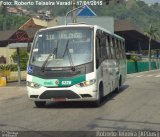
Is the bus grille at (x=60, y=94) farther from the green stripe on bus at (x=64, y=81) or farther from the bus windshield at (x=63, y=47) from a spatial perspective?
the bus windshield at (x=63, y=47)

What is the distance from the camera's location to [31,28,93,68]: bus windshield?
14734 mm

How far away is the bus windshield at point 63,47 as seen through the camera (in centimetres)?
1473

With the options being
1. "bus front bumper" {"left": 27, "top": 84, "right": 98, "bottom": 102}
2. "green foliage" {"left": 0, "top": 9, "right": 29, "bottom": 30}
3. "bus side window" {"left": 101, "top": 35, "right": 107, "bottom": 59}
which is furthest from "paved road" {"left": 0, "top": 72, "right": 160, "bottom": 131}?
"green foliage" {"left": 0, "top": 9, "right": 29, "bottom": 30}

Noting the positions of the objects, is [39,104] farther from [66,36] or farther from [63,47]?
[66,36]

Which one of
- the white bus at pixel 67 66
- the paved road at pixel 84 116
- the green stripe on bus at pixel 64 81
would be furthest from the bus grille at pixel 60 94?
the paved road at pixel 84 116

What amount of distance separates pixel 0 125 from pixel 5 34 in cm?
6454

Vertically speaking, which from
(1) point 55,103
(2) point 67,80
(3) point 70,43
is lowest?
(1) point 55,103

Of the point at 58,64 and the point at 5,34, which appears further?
the point at 5,34

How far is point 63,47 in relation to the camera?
15.1 m

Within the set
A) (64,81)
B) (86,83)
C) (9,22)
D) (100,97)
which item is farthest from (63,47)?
(9,22)

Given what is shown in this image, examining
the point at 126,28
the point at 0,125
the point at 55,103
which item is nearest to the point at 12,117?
the point at 0,125

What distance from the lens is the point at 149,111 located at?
1378 centimetres

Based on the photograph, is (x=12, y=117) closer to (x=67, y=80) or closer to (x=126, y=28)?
(x=67, y=80)

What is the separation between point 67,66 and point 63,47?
32.4 inches
